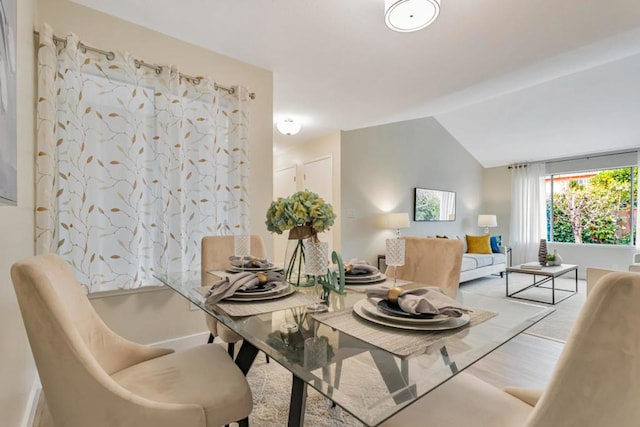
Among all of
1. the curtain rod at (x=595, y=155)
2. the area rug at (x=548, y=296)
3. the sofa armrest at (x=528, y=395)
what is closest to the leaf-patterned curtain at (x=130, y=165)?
the sofa armrest at (x=528, y=395)

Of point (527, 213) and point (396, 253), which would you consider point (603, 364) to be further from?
point (527, 213)

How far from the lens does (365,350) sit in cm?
81

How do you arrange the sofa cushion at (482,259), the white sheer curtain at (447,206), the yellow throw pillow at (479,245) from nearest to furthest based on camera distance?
the sofa cushion at (482,259)
the yellow throw pillow at (479,245)
the white sheer curtain at (447,206)

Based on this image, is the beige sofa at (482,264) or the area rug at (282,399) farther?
the beige sofa at (482,264)

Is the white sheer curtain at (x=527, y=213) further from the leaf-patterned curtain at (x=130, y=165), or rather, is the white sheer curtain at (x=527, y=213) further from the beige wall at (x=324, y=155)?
the leaf-patterned curtain at (x=130, y=165)

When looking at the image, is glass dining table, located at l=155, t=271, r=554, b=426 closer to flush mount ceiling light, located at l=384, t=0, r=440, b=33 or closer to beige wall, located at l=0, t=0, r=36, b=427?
beige wall, located at l=0, t=0, r=36, b=427

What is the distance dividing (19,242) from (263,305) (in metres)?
1.20

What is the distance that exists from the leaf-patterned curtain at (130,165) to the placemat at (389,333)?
5.37 ft

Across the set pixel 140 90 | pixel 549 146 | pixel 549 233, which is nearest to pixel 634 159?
pixel 549 146

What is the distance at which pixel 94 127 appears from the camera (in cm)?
198

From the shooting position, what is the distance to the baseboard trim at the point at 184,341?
2.28 m

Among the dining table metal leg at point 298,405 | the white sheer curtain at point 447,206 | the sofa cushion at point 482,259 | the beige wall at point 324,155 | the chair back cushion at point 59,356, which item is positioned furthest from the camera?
the white sheer curtain at point 447,206

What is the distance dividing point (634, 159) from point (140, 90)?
7.19m

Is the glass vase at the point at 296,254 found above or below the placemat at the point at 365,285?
above
